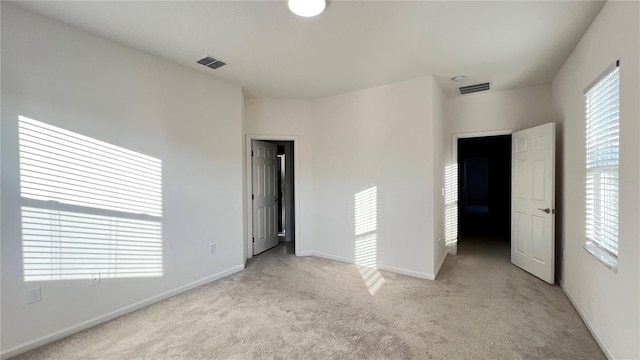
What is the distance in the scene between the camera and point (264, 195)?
4730 mm

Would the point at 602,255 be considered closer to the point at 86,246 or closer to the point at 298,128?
the point at 298,128

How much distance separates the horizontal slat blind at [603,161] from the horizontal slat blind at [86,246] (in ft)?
13.0

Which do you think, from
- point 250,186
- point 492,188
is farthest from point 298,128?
point 492,188

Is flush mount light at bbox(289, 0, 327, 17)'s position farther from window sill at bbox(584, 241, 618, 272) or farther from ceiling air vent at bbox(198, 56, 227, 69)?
window sill at bbox(584, 241, 618, 272)

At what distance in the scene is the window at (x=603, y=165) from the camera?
6.17 ft

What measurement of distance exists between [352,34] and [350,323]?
2.55 meters

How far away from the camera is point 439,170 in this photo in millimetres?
3707

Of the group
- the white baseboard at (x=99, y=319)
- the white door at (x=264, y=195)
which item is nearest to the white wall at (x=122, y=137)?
the white baseboard at (x=99, y=319)

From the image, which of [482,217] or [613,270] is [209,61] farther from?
[482,217]

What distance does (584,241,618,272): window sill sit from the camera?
6.09ft

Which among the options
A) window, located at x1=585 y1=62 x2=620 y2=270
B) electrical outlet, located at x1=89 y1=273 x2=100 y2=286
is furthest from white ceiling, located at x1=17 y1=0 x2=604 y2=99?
electrical outlet, located at x1=89 y1=273 x2=100 y2=286

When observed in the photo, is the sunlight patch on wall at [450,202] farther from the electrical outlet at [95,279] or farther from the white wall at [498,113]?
the electrical outlet at [95,279]

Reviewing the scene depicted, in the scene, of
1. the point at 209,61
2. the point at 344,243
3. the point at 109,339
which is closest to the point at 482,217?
the point at 344,243

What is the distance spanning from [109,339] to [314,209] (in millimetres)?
2882
